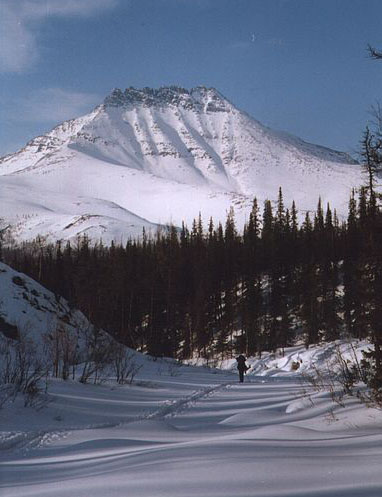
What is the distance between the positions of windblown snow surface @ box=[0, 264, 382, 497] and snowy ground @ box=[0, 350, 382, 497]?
1cm

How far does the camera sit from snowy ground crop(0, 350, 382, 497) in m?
4.11

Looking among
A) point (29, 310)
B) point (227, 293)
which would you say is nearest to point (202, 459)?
point (29, 310)

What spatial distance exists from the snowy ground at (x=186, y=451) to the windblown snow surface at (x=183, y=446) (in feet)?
0.05

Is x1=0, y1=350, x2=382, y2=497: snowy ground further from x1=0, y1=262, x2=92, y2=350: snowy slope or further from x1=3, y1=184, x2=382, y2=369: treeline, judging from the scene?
x1=3, y1=184, x2=382, y2=369: treeline

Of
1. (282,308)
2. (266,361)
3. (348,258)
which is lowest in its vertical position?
(266,361)

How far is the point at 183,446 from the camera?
571 centimetres

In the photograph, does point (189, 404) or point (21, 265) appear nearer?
point (189, 404)

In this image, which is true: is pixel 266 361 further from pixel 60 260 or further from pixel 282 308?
pixel 60 260

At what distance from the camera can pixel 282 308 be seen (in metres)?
46.9

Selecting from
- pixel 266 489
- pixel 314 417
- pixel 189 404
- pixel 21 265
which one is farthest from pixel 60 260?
pixel 266 489

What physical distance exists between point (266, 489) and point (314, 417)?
5.43 m

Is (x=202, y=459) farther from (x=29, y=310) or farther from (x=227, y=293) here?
(x=227, y=293)

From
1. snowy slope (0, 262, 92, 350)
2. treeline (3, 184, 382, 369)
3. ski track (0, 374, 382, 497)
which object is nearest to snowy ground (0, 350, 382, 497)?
ski track (0, 374, 382, 497)

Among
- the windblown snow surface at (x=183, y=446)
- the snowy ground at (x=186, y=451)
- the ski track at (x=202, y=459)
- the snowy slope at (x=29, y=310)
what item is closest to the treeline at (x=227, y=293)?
the snowy slope at (x=29, y=310)
